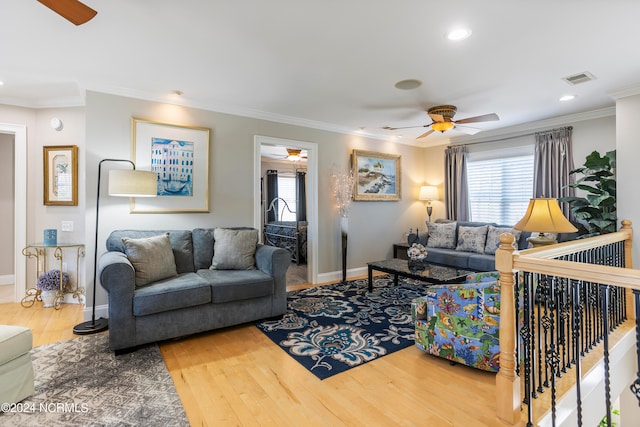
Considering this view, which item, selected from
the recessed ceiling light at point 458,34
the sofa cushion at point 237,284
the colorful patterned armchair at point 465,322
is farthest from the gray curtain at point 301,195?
the recessed ceiling light at point 458,34

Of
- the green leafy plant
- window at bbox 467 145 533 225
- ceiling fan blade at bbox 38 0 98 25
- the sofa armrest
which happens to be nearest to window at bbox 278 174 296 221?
window at bbox 467 145 533 225

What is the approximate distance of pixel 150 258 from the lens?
3051 mm

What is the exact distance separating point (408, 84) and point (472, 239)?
282 centimetres

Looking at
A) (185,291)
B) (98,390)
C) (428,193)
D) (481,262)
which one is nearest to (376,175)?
(428,193)

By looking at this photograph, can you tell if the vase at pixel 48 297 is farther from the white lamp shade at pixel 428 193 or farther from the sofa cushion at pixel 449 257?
the white lamp shade at pixel 428 193

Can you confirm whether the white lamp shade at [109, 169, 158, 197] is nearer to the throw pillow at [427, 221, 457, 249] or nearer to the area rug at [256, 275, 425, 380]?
the area rug at [256, 275, 425, 380]

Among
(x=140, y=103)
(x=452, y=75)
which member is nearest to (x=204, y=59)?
(x=140, y=103)

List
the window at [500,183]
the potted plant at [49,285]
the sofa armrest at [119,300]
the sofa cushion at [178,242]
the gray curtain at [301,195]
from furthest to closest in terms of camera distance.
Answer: the gray curtain at [301,195] → the window at [500,183] → the potted plant at [49,285] → the sofa cushion at [178,242] → the sofa armrest at [119,300]

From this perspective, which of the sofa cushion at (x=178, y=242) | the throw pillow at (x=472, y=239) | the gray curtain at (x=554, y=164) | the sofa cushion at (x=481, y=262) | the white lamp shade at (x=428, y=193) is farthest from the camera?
the white lamp shade at (x=428, y=193)

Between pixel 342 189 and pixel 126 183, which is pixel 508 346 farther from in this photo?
pixel 342 189

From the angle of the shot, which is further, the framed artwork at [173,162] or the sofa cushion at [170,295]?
the framed artwork at [173,162]

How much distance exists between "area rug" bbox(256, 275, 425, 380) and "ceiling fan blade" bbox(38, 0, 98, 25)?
8.69 feet

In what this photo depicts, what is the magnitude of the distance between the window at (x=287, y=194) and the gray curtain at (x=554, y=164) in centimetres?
559

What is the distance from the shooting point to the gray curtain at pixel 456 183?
5785 millimetres
